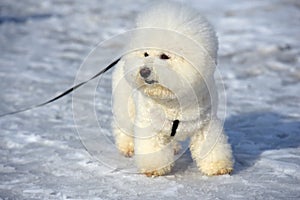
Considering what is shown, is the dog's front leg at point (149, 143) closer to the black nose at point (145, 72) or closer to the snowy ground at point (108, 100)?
the snowy ground at point (108, 100)

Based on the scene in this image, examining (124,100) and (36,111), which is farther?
(36,111)

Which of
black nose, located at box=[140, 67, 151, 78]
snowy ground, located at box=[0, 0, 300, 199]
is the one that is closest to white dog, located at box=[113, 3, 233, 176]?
black nose, located at box=[140, 67, 151, 78]

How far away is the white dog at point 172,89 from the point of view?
121 inches

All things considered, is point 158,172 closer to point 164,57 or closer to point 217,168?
point 217,168

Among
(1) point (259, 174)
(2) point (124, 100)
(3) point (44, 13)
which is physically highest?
(2) point (124, 100)

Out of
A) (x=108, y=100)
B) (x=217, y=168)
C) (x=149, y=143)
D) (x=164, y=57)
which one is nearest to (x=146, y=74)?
(x=164, y=57)

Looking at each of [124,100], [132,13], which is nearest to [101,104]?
[124,100]

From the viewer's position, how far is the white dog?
10.1ft

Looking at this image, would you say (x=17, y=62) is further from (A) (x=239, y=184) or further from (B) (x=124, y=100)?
(A) (x=239, y=184)

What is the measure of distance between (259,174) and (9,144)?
185 centimetres

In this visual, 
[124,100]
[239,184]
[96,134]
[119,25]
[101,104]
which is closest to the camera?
[239,184]

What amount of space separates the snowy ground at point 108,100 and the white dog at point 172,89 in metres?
0.16

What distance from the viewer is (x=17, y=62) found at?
7.11 meters

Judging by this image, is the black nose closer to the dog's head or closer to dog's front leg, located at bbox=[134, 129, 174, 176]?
the dog's head
